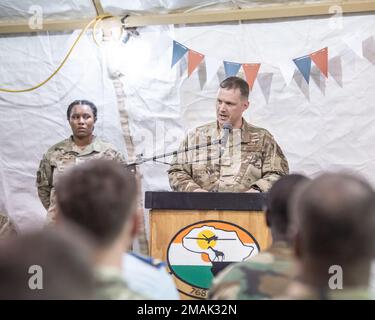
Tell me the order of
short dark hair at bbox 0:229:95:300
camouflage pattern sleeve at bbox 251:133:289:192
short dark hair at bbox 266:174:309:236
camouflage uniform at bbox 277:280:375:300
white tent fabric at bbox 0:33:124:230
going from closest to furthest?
short dark hair at bbox 0:229:95:300 → camouflage uniform at bbox 277:280:375:300 → short dark hair at bbox 266:174:309:236 → camouflage pattern sleeve at bbox 251:133:289:192 → white tent fabric at bbox 0:33:124:230

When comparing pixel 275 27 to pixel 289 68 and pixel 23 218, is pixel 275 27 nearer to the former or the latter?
pixel 289 68

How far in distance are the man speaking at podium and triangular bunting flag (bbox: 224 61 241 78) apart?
34 mm

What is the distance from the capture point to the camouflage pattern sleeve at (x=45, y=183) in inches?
190

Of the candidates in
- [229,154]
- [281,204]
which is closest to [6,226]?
[229,154]

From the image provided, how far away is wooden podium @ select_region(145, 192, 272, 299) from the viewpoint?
3268mm

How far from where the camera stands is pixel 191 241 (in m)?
3.30

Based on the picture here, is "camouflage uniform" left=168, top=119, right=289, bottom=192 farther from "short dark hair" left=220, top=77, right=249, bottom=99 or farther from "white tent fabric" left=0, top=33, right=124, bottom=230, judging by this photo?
"white tent fabric" left=0, top=33, right=124, bottom=230

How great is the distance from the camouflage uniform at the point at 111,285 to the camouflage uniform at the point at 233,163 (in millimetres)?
2943

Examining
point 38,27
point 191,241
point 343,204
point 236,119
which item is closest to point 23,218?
point 38,27

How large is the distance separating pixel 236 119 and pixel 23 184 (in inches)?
68.4

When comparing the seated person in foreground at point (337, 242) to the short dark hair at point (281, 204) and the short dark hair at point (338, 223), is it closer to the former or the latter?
the short dark hair at point (338, 223)

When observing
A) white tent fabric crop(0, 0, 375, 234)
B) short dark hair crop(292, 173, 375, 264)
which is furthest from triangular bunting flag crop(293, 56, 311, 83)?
short dark hair crop(292, 173, 375, 264)

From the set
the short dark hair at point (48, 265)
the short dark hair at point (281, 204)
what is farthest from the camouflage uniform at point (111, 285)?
the short dark hair at point (281, 204)
